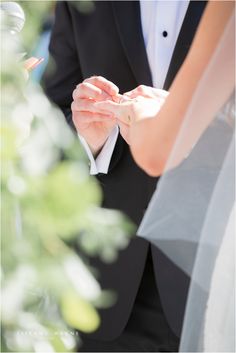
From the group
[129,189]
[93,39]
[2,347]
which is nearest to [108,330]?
[129,189]

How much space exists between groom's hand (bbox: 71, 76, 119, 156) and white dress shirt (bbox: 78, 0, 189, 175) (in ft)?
0.19

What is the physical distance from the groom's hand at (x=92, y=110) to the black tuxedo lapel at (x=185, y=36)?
27 centimetres

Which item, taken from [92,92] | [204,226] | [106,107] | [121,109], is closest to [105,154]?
[92,92]

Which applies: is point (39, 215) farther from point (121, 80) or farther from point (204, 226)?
point (121, 80)

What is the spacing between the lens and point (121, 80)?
227cm

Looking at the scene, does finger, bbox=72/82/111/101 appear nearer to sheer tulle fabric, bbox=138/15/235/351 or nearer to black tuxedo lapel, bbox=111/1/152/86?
black tuxedo lapel, bbox=111/1/152/86

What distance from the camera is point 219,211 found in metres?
1.48

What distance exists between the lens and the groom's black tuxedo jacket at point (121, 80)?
7.22ft

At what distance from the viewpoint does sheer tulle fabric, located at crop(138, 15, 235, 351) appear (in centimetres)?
147

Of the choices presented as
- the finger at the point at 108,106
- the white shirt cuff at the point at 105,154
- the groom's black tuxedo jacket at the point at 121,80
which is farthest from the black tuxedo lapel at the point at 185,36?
the finger at the point at 108,106

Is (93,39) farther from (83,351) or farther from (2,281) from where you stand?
(2,281)

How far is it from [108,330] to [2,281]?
1.64 meters

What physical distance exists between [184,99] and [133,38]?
3.05 ft

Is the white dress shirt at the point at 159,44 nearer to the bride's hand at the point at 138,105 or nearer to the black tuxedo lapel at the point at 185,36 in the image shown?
the black tuxedo lapel at the point at 185,36
